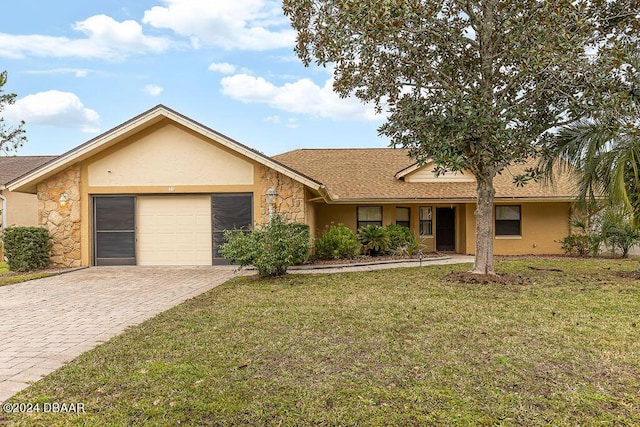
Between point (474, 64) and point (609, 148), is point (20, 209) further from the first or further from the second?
point (609, 148)

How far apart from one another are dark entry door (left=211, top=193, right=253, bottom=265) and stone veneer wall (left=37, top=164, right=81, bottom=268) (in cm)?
428

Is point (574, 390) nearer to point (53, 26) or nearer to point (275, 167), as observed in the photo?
point (275, 167)

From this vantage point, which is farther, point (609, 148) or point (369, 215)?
point (369, 215)

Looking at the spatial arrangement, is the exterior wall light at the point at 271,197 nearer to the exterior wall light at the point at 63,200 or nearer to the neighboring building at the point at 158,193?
the neighboring building at the point at 158,193

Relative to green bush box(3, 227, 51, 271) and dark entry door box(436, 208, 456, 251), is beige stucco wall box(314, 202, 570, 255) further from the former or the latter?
green bush box(3, 227, 51, 271)

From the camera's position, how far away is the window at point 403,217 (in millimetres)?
16531

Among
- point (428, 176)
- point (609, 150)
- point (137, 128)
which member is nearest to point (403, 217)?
point (428, 176)

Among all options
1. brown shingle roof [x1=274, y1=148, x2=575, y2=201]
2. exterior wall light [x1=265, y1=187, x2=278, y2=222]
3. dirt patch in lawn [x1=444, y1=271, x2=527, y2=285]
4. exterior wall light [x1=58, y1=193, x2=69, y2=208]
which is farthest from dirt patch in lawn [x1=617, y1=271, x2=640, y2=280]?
exterior wall light [x1=58, y1=193, x2=69, y2=208]

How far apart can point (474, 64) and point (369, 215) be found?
25.8 feet

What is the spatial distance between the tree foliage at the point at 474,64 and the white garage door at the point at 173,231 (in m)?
6.18

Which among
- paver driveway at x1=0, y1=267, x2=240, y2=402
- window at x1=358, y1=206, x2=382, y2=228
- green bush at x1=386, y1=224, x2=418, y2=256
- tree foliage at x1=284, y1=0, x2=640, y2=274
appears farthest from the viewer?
window at x1=358, y1=206, x2=382, y2=228

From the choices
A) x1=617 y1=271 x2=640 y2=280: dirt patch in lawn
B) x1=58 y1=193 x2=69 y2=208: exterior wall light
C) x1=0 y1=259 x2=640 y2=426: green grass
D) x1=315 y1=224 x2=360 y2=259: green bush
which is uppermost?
x1=58 y1=193 x2=69 y2=208: exterior wall light

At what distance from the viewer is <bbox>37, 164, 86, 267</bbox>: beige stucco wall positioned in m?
12.4

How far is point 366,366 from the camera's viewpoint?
13.4 ft
